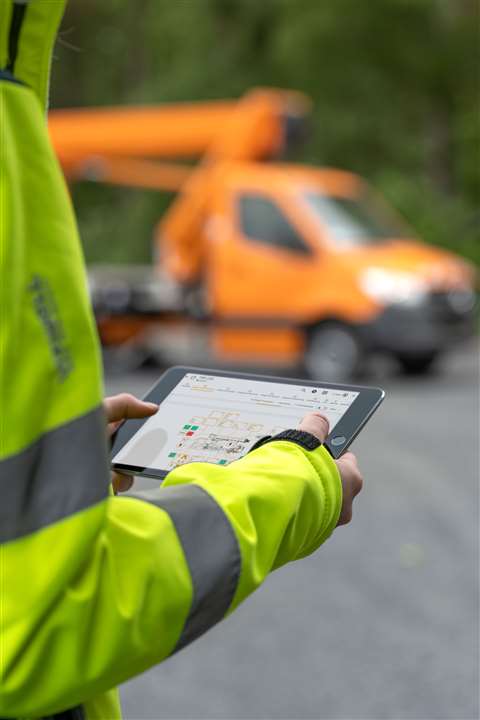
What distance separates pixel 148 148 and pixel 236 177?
2.50 meters

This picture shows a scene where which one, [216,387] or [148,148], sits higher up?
[216,387]

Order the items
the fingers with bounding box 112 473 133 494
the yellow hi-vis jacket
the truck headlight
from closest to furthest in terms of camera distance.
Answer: the yellow hi-vis jacket
the fingers with bounding box 112 473 133 494
the truck headlight

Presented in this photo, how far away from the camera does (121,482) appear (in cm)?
231

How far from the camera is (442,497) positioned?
7488 mm

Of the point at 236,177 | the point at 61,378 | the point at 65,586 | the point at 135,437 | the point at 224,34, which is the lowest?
the point at 224,34

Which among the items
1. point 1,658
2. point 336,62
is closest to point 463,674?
point 1,658

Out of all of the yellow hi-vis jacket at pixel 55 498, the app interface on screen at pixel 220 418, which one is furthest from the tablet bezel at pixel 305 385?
the yellow hi-vis jacket at pixel 55 498

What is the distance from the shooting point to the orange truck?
41.3 ft

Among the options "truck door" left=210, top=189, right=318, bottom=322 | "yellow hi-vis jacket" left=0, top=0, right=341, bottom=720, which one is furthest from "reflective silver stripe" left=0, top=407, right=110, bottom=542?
"truck door" left=210, top=189, right=318, bottom=322

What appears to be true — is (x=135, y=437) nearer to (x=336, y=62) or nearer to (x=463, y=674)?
(x=463, y=674)

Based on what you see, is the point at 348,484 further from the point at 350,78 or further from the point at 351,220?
the point at 350,78

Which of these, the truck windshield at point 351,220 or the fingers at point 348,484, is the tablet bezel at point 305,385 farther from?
the truck windshield at point 351,220

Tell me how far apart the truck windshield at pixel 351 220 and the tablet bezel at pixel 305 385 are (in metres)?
10.8

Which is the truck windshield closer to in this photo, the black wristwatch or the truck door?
the truck door
